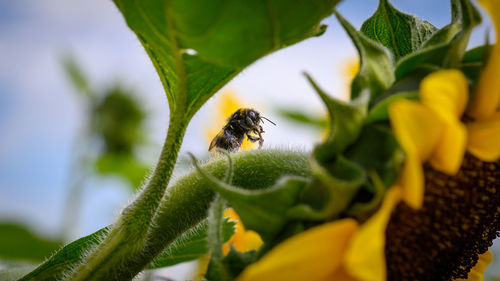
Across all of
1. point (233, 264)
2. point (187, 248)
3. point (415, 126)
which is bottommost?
point (187, 248)

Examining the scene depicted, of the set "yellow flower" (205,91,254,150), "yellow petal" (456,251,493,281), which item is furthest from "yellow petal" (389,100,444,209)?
"yellow flower" (205,91,254,150)

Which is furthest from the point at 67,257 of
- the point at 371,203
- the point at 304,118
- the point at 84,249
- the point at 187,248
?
the point at 304,118

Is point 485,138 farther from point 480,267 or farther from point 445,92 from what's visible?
point 480,267

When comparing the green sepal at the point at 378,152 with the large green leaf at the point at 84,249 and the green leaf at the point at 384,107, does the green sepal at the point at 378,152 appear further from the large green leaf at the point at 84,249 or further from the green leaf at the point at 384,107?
the large green leaf at the point at 84,249

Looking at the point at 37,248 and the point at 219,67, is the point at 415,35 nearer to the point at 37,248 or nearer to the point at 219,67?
the point at 219,67

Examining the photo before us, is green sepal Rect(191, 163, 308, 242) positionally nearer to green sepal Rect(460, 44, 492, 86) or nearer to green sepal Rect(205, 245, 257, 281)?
green sepal Rect(205, 245, 257, 281)

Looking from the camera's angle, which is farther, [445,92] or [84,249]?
[84,249]
